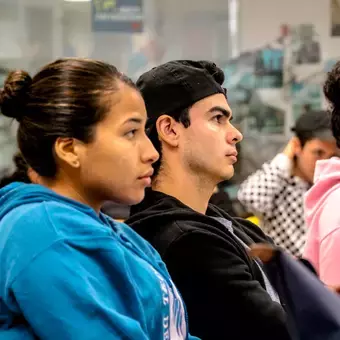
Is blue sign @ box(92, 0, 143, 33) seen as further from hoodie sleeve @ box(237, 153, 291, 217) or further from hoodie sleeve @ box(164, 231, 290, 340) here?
hoodie sleeve @ box(164, 231, 290, 340)

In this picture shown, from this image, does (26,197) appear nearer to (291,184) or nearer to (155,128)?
(155,128)

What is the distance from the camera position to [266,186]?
9.66 ft

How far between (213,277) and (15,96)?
1.68 ft

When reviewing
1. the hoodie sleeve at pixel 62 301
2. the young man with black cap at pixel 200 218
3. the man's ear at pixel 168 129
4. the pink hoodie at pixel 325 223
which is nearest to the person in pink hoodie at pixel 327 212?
the pink hoodie at pixel 325 223

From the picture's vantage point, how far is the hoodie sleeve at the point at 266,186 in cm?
293

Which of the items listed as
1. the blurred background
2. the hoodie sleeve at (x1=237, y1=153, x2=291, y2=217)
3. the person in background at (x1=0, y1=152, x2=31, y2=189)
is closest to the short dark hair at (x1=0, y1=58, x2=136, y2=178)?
the person in background at (x1=0, y1=152, x2=31, y2=189)

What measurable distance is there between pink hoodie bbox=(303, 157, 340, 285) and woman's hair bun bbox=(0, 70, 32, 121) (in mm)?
670

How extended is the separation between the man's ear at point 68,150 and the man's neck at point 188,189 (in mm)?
465

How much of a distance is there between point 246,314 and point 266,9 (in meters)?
3.00

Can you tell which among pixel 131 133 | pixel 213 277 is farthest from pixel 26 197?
pixel 213 277

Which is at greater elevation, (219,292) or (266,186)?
(219,292)

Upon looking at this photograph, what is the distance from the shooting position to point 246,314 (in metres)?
1.28

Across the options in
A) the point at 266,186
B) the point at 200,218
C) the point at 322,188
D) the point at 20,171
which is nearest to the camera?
the point at 20,171

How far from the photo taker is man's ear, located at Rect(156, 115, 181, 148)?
5.00 feet
